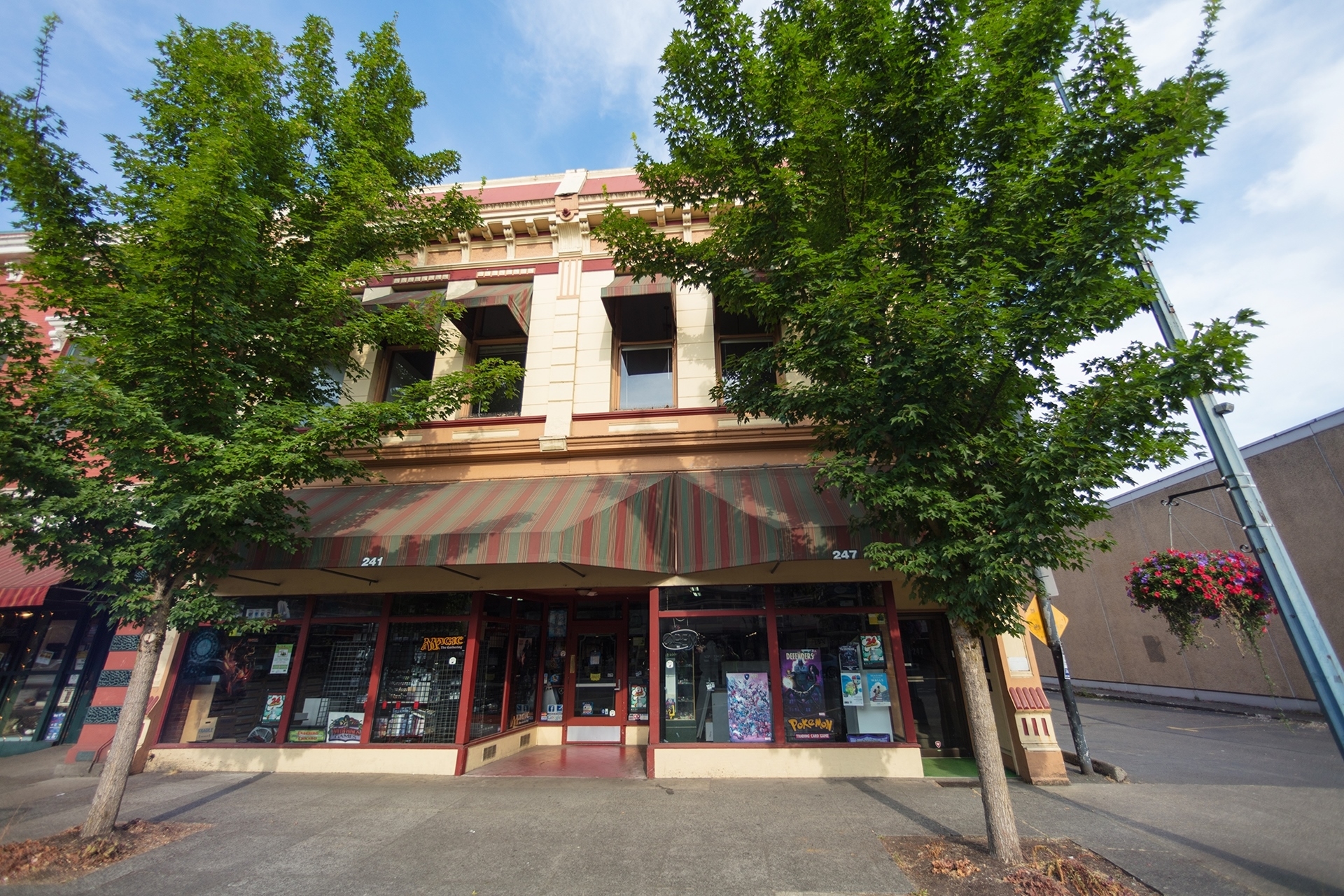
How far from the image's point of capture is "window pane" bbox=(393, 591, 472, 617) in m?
9.51

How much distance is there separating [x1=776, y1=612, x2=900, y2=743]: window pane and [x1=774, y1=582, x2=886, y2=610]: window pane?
0.58ft

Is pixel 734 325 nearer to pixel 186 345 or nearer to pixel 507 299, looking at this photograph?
pixel 507 299

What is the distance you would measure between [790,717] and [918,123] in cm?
839

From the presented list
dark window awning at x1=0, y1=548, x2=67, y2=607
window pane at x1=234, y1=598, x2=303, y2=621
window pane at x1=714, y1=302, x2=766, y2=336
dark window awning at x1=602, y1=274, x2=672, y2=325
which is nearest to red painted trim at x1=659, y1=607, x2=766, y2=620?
window pane at x1=714, y1=302, x2=766, y2=336

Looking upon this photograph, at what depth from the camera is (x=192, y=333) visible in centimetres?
645

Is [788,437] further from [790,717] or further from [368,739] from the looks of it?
[368,739]

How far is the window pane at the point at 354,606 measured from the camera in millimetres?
9570

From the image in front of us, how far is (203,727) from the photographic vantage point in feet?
30.7

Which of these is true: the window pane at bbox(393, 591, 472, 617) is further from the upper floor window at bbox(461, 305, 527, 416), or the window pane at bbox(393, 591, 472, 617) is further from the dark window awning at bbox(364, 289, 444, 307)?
the dark window awning at bbox(364, 289, 444, 307)

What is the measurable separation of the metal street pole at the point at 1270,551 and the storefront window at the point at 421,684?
33.1ft

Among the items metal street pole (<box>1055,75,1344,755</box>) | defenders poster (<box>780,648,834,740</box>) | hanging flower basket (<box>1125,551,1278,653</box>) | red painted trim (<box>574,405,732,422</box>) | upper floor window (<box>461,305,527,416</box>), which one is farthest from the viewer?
upper floor window (<box>461,305,527,416</box>)

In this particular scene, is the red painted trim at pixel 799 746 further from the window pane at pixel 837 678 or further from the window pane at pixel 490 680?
the window pane at pixel 490 680

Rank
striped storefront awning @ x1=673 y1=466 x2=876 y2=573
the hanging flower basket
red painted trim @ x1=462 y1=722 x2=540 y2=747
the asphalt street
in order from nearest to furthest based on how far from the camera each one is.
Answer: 1. the asphalt street
2. the hanging flower basket
3. striped storefront awning @ x1=673 y1=466 x2=876 y2=573
4. red painted trim @ x1=462 y1=722 x2=540 y2=747

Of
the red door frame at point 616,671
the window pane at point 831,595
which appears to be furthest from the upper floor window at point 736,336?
the red door frame at point 616,671
